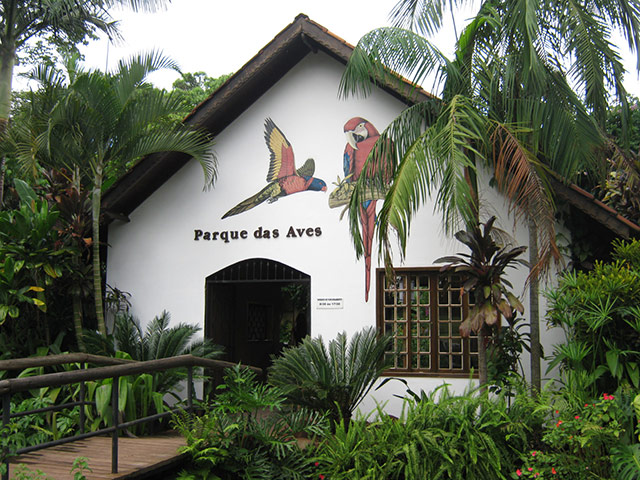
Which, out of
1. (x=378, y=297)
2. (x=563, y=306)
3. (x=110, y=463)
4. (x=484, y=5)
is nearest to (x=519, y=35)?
(x=484, y=5)

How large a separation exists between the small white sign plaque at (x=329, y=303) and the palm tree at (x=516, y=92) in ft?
6.85

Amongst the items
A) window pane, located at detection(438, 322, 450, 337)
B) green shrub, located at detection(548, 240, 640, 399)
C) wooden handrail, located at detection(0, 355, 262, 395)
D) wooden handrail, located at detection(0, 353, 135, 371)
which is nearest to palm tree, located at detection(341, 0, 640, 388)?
green shrub, located at detection(548, 240, 640, 399)

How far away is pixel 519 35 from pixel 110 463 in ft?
20.1

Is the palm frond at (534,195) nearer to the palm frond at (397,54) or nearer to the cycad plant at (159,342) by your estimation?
the palm frond at (397,54)

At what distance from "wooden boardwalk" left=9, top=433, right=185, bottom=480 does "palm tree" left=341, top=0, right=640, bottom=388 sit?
2.88 m

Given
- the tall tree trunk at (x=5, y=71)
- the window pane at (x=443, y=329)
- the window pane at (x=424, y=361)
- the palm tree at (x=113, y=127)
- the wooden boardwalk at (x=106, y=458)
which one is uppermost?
the tall tree trunk at (x=5, y=71)

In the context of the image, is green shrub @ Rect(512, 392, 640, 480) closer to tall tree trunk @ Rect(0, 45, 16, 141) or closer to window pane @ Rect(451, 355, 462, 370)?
window pane @ Rect(451, 355, 462, 370)

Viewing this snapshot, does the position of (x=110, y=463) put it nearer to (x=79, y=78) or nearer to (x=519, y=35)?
(x=79, y=78)

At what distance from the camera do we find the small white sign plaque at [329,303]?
9.19 metres

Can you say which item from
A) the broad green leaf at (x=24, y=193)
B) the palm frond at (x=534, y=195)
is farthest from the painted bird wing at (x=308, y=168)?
the broad green leaf at (x=24, y=193)

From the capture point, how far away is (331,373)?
766 centimetres

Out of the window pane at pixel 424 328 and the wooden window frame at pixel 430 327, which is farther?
the window pane at pixel 424 328

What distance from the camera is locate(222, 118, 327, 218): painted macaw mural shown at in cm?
955

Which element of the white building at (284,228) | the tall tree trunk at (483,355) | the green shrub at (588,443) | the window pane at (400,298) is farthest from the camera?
the window pane at (400,298)
